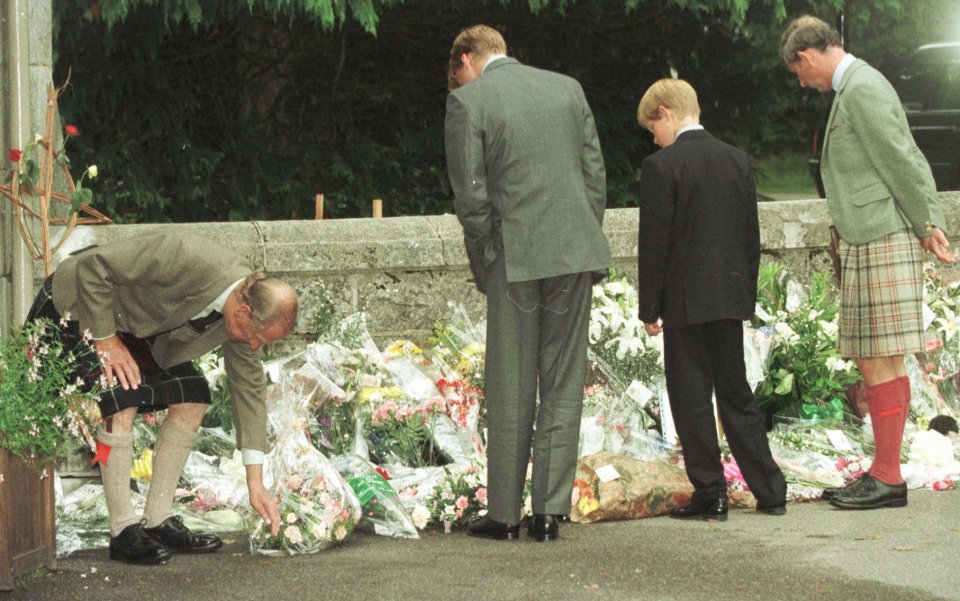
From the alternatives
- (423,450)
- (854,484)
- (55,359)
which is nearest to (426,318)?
(423,450)

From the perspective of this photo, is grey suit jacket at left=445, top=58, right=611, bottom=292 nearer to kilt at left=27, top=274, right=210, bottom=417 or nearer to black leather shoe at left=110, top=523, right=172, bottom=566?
kilt at left=27, top=274, right=210, bottom=417

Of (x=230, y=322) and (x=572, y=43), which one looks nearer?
(x=230, y=322)

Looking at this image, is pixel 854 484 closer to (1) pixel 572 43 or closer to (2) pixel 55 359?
(2) pixel 55 359

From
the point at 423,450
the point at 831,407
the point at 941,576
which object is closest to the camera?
the point at 941,576

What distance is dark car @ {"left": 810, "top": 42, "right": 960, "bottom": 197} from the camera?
43.7ft

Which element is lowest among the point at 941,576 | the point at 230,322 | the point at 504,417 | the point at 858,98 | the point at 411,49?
the point at 941,576

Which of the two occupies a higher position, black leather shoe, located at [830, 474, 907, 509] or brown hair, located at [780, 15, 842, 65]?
brown hair, located at [780, 15, 842, 65]

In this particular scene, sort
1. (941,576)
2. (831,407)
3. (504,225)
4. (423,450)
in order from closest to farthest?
(941,576) → (504,225) → (423,450) → (831,407)

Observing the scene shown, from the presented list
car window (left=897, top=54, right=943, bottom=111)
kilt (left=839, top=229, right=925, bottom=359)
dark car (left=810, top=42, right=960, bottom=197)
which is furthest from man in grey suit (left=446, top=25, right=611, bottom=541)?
car window (left=897, top=54, right=943, bottom=111)

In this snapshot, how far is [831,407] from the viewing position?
6.82 m

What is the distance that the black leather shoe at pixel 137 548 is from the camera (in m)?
4.80

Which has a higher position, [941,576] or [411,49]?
[411,49]

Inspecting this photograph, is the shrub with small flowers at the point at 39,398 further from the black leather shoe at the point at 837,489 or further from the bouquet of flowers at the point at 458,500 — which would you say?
the black leather shoe at the point at 837,489

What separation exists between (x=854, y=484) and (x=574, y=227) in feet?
4.99
